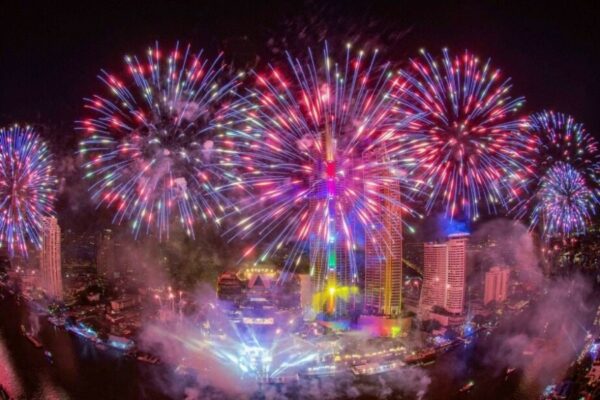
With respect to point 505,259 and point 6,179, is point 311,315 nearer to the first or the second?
point 6,179

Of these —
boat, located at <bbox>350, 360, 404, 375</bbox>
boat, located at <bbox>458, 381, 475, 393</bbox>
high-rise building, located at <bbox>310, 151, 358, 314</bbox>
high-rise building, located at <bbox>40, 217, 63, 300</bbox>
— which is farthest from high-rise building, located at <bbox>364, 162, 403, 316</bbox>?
high-rise building, located at <bbox>40, 217, 63, 300</bbox>

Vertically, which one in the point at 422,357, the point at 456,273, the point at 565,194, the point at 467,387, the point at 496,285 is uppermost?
the point at 565,194

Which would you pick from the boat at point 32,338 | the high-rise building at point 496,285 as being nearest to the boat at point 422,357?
the high-rise building at point 496,285

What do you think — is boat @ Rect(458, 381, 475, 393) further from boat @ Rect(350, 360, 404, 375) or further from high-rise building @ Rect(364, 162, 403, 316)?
high-rise building @ Rect(364, 162, 403, 316)

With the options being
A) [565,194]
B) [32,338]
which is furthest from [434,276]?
[32,338]

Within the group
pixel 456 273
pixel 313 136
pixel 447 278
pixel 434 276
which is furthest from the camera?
pixel 434 276

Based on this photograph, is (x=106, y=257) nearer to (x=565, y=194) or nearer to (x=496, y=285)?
(x=565, y=194)

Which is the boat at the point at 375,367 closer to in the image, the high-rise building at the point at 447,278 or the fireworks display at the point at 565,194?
the high-rise building at the point at 447,278
